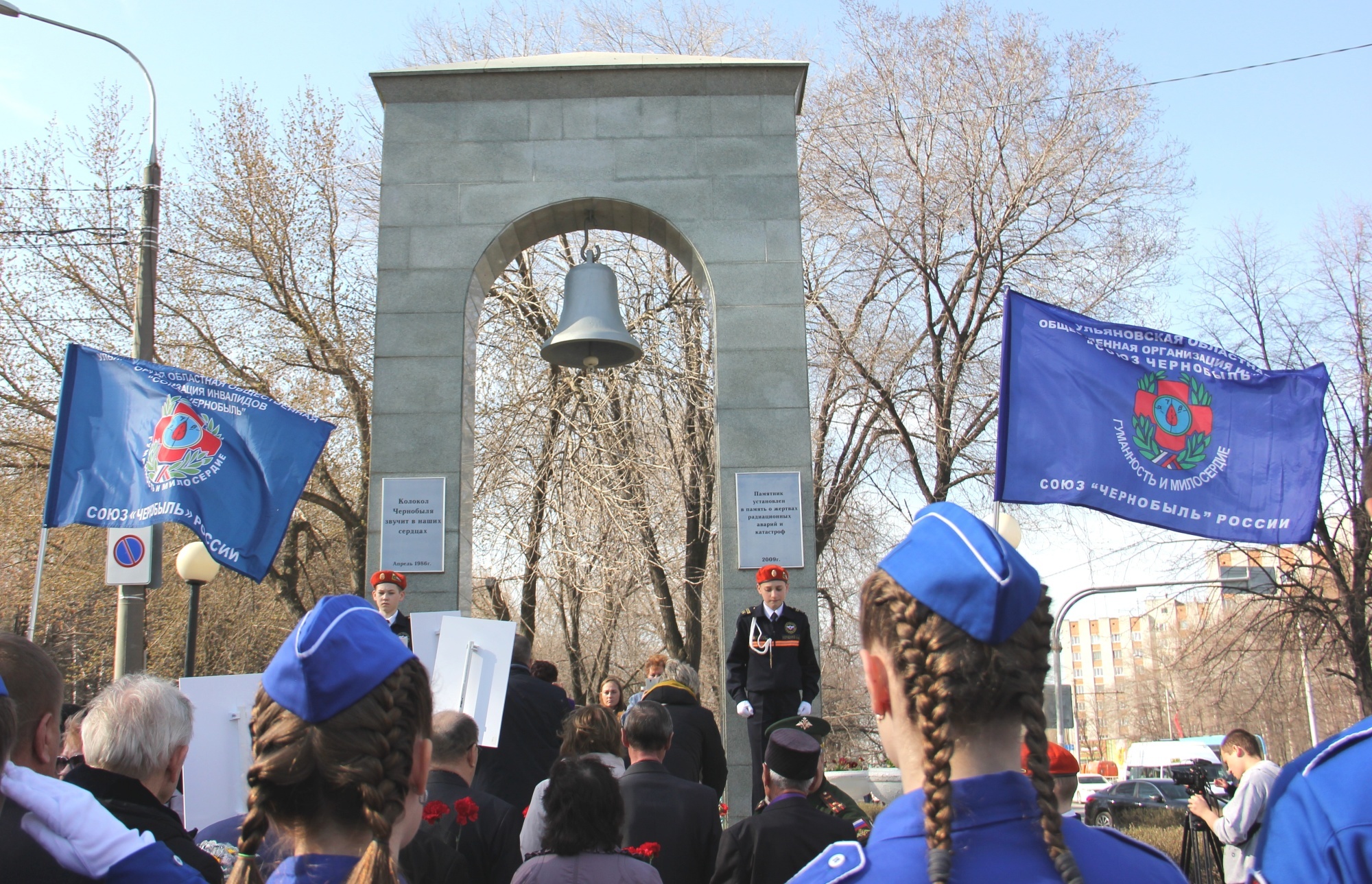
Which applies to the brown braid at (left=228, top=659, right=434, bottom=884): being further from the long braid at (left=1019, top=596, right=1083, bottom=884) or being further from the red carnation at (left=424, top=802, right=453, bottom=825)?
the red carnation at (left=424, top=802, right=453, bottom=825)

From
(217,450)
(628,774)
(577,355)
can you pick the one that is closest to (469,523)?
(577,355)

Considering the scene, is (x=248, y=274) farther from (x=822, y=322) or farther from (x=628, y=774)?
(x=628, y=774)

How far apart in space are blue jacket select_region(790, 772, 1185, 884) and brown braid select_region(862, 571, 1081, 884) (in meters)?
0.02

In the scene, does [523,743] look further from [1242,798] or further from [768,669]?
[1242,798]

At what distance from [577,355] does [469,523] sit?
1.68 meters

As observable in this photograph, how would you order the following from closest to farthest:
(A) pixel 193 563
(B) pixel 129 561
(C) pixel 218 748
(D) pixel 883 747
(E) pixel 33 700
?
(D) pixel 883 747, (E) pixel 33 700, (C) pixel 218 748, (B) pixel 129 561, (A) pixel 193 563

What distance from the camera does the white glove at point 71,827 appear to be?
2199mm

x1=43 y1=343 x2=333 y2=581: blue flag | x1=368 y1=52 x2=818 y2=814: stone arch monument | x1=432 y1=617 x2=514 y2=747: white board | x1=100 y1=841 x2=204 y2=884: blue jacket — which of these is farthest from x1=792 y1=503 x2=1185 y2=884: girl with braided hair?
x1=368 y1=52 x2=818 y2=814: stone arch monument

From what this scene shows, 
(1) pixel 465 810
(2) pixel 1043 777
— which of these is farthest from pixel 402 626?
(2) pixel 1043 777

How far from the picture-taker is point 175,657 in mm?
20984

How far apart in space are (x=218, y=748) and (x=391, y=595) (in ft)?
9.84

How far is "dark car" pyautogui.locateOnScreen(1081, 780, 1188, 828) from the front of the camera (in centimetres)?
2331

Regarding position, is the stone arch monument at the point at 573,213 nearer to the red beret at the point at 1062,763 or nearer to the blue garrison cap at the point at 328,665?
the red beret at the point at 1062,763

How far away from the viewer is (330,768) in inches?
75.2
